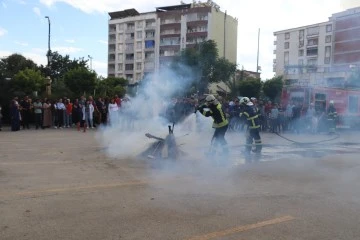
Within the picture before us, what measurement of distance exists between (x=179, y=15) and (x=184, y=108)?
212ft

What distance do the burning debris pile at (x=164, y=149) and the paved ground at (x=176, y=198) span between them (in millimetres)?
444

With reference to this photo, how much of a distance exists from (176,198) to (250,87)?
4765cm

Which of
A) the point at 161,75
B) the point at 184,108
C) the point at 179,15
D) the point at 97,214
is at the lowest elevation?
the point at 97,214

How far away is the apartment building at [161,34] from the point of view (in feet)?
248

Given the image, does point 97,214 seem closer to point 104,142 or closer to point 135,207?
point 135,207

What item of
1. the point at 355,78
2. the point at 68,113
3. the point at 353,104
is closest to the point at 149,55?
the point at 68,113

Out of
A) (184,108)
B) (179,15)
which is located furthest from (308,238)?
(179,15)

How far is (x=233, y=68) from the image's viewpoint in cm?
3073

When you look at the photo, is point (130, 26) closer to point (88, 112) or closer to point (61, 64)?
point (61, 64)

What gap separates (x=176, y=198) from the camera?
238 inches

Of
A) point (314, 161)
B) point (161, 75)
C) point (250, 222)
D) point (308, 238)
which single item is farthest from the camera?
point (161, 75)

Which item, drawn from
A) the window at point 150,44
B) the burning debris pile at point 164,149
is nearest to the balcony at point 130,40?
the window at point 150,44

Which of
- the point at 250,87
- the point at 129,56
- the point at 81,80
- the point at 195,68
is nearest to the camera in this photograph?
the point at 195,68

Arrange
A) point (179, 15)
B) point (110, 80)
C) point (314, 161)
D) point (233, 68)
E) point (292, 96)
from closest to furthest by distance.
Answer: point (314, 161), point (292, 96), point (233, 68), point (110, 80), point (179, 15)
